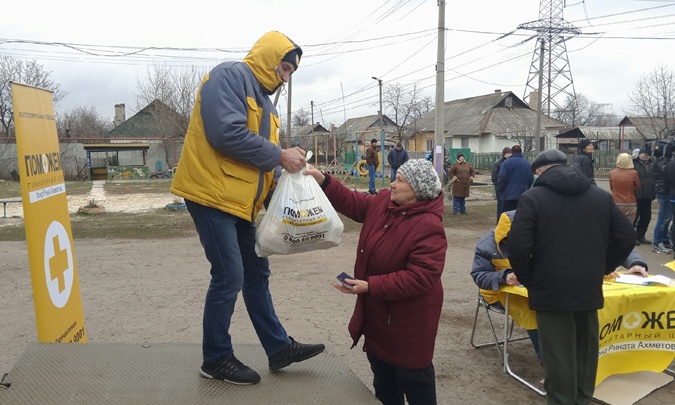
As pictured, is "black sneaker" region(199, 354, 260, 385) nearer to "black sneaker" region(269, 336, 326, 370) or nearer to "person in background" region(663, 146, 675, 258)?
"black sneaker" region(269, 336, 326, 370)

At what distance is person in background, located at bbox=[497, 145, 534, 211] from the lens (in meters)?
10.1

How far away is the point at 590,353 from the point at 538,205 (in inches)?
37.7

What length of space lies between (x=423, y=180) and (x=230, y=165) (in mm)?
976

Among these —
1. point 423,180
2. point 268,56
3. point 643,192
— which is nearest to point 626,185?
point 643,192

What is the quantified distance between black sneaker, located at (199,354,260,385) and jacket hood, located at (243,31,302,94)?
1.42m

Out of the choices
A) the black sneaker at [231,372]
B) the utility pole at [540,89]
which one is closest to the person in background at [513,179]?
the black sneaker at [231,372]

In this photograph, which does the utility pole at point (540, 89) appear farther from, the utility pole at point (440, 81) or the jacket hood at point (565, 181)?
the jacket hood at point (565, 181)

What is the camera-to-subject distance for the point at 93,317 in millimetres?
5402

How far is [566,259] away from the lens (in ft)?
9.95

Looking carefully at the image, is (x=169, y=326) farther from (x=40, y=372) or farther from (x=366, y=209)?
(x=366, y=209)

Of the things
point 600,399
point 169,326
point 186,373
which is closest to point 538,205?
point 600,399

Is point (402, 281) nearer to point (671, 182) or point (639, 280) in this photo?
point (639, 280)

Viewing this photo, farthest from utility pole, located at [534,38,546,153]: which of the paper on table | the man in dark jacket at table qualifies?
the man in dark jacket at table

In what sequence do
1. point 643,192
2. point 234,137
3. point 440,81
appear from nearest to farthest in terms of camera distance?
point 234,137
point 643,192
point 440,81
